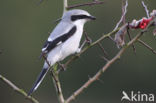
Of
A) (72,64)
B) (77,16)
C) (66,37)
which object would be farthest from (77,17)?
(72,64)

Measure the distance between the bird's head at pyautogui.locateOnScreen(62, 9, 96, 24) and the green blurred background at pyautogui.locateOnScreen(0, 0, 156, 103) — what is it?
4634 mm

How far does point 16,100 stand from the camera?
25.7 feet

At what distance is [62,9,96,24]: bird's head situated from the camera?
247 cm

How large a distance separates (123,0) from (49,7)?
6219 millimetres

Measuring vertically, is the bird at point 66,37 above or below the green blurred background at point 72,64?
above

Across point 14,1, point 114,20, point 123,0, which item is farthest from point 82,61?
point 123,0

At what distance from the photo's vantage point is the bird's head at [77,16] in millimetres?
2471

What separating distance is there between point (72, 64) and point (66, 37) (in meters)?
5.00

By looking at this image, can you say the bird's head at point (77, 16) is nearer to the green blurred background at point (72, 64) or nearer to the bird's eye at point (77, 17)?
the bird's eye at point (77, 17)

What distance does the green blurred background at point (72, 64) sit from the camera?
7590mm

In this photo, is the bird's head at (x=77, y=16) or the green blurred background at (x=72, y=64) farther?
the green blurred background at (x=72, y=64)

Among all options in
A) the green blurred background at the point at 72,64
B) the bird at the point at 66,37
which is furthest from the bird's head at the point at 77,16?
the green blurred background at the point at 72,64

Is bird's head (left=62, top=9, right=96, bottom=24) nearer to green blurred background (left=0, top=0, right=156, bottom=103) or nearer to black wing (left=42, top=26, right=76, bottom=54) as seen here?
black wing (left=42, top=26, right=76, bottom=54)

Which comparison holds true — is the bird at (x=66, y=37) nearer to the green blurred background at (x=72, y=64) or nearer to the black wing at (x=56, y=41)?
the black wing at (x=56, y=41)
